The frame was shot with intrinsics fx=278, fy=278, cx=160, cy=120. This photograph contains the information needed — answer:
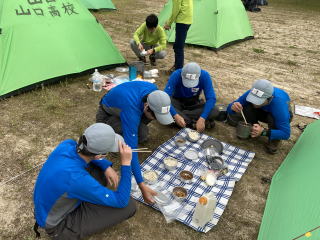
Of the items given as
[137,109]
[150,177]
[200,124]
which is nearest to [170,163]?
[150,177]

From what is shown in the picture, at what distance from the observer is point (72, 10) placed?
5594 millimetres

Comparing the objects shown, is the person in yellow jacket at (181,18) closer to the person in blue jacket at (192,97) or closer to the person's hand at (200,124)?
the person in blue jacket at (192,97)

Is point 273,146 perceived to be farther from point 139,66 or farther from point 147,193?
point 139,66

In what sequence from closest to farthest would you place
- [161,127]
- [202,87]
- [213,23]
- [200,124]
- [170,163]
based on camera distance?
[170,163], [200,124], [202,87], [161,127], [213,23]

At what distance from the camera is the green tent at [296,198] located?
2.23 meters

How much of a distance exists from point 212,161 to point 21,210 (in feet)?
7.64

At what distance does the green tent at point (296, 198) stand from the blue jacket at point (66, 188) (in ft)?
4.72

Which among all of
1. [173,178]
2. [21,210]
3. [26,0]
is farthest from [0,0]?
[173,178]

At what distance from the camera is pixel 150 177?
330 centimetres

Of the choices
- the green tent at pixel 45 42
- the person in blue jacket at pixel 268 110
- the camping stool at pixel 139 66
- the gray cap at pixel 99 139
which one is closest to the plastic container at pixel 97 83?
the green tent at pixel 45 42

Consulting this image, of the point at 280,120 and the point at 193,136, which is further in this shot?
the point at 193,136

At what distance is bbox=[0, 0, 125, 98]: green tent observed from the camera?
4.73 m

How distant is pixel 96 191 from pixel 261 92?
2495mm

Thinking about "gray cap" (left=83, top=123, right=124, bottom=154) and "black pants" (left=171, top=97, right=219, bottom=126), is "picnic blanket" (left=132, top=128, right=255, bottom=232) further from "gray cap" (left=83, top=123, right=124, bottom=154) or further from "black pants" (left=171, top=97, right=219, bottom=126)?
"gray cap" (left=83, top=123, right=124, bottom=154)
